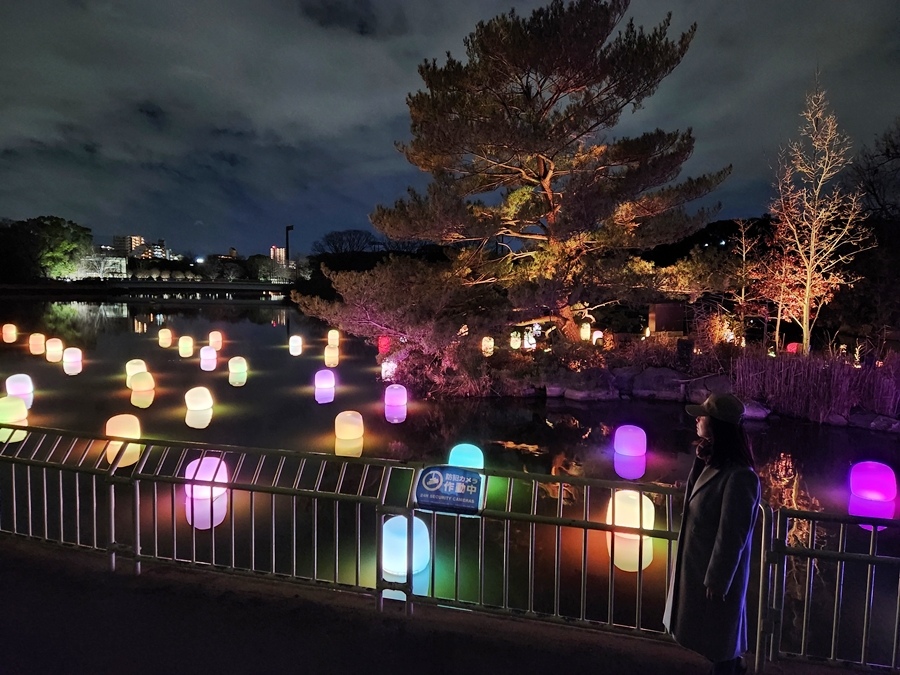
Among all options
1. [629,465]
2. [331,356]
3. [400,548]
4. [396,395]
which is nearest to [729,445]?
[400,548]

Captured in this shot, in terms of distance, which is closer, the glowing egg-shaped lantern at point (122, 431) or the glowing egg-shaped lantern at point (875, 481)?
the glowing egg-shaped lantern at point (875, 481)

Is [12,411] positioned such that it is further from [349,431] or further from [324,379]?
[324,379]

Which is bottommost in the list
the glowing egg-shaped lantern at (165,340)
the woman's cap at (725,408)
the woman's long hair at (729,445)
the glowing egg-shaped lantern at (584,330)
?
the glowing egg-shaped lantern at (165,340)

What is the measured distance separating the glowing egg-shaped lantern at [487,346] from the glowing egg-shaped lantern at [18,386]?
1057 cm

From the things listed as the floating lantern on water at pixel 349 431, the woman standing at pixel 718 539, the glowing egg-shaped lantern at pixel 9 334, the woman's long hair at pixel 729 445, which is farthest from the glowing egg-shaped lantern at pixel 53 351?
the woman's long hair at pixel 729 445

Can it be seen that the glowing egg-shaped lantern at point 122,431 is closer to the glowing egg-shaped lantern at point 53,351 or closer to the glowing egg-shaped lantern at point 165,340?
the glowing egg-shaped lantern at point 53,351

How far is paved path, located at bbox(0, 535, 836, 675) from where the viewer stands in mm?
3230

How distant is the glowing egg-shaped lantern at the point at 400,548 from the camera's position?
16.7 feet

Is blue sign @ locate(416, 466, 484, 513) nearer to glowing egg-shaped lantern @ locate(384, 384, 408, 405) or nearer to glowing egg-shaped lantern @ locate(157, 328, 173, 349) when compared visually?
glowing egg-shaped lantern @ locate(384, 384, 408, 405)

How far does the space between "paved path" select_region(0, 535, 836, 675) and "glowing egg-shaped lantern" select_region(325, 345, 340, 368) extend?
15008 mm

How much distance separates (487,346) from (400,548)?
10.6 meters

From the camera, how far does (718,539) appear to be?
8.75 feet

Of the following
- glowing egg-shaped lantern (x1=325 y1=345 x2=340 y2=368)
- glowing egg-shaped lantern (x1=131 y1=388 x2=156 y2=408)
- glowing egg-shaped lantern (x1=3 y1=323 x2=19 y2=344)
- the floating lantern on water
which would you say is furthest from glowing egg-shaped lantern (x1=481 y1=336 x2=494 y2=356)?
glowing egg-shaped lantern (x1=3 y1=323 x2=19 y2=344)

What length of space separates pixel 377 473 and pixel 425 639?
4.84 meters
